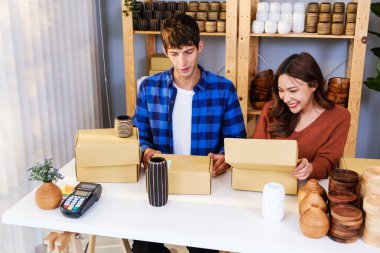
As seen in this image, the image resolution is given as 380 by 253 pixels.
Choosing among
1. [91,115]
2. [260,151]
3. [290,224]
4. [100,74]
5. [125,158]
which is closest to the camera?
[290,224]

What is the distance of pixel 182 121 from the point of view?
6.07 feet

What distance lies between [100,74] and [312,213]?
238cm

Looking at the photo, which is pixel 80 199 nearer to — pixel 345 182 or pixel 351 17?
pixel 345 182

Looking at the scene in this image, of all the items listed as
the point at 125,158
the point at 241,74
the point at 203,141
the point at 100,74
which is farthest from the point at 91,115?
the point at 125,158

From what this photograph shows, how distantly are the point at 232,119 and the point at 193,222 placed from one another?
671 millimetres

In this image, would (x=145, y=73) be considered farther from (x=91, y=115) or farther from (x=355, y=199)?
(x=355, y=199)

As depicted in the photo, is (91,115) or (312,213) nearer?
(312,213)

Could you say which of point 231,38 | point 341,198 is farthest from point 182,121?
point 231,38

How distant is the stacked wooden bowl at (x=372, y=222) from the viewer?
1179 millimetres

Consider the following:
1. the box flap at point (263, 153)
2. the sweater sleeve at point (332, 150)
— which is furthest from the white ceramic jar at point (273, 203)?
the sweater sleeve at point (332, 150)

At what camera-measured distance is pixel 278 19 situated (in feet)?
8.70

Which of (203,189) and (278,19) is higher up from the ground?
(278,19)

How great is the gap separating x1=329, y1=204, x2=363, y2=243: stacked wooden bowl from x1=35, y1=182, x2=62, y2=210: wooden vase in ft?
2.81

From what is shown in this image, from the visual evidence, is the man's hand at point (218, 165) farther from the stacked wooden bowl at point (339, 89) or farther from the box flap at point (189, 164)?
the stacked wooden bowl at point (339, 89)
